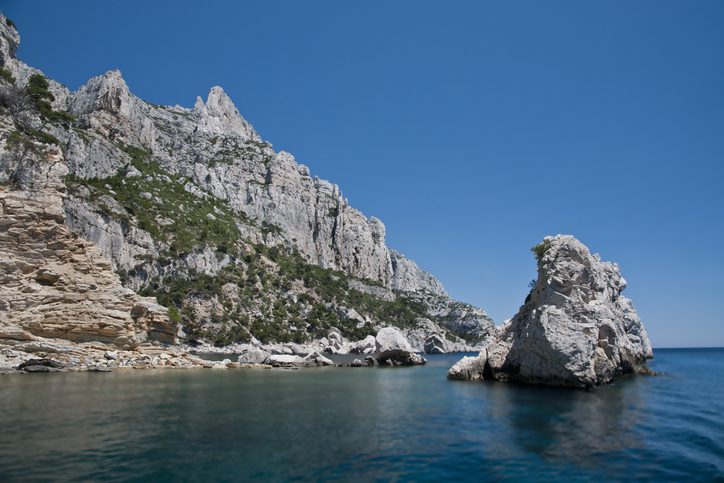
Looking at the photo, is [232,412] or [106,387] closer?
[232,412]

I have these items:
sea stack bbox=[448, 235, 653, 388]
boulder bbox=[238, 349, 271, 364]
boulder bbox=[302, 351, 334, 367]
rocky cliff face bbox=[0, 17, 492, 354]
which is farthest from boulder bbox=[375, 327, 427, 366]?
rocky cliff face bbox=[0, 17, 492, 354]

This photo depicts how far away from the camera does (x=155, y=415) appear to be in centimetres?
2173

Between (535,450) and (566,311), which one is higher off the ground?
(566,311)

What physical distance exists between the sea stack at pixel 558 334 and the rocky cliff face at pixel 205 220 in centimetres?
4754

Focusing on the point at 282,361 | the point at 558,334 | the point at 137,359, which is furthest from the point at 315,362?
the point at 558,334

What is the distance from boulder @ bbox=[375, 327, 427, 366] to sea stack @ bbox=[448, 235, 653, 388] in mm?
23164

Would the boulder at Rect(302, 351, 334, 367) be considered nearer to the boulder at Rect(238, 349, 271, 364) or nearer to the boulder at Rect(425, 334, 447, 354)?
the boulder at Rect(238, 349, 271, 364)

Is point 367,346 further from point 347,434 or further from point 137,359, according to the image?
point 347,434

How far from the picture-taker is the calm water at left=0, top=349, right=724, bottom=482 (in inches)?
536

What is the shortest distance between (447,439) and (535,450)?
3.34 meters

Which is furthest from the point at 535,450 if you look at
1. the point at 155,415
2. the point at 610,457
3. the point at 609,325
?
the point at 609,325

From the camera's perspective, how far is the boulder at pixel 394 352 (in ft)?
218

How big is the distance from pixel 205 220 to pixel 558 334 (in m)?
107

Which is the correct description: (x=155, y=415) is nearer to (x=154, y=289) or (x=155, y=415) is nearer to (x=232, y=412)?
(x=232, y=412)
